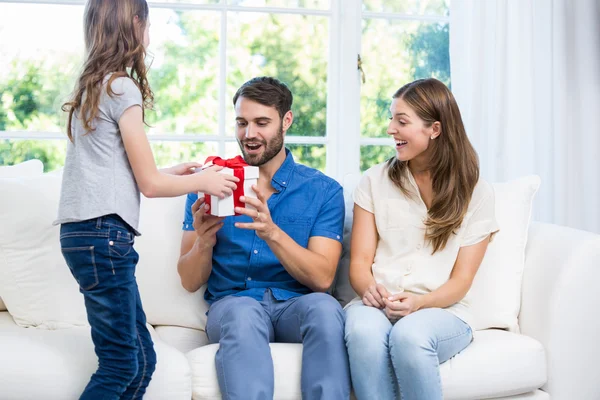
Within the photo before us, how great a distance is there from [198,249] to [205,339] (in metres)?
0.30

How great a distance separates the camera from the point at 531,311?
6.93 feet

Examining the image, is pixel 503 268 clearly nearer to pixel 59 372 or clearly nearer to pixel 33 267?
pixel 59 372

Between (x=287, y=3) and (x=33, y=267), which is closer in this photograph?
(x=33, y=267)

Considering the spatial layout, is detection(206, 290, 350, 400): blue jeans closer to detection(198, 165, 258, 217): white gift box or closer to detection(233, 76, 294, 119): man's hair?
detection(198, 165, 258, 217): white gift box

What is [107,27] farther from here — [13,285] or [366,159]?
[366,159]

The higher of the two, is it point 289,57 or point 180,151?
point 289,57

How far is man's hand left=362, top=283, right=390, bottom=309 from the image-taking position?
6.55ft

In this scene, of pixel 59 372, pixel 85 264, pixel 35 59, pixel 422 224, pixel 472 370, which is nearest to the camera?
pixel 85 264

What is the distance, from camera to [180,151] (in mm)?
3053

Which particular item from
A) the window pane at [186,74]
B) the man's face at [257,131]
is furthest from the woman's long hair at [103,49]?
the window pane at [186,74]

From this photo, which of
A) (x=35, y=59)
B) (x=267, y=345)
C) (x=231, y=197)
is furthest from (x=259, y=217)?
(x=35, y=59)

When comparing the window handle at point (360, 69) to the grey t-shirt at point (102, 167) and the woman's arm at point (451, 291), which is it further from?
the grey t-shirt at point (102, 167)

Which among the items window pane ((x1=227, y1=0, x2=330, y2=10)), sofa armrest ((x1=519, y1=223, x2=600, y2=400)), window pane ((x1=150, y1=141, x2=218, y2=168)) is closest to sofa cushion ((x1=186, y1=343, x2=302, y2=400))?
sofa armrest ((x1=519, y1=223, x2=600, y2=400))

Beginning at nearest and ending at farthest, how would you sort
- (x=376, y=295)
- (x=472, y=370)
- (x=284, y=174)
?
(x=472, y=370) < (x=376, y=295) < (x=284, y=174)
